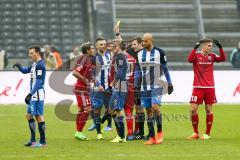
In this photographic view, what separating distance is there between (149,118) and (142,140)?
2.79ft

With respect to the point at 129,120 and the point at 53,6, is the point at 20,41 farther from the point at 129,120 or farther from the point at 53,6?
the point at 129,120

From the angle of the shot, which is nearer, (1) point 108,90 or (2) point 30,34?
(1) point 108,90

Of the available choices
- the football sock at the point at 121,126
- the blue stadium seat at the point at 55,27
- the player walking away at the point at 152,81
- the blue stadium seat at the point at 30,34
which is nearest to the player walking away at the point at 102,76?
the football sock at the point at 121,126

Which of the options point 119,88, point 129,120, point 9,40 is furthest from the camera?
point 9,40

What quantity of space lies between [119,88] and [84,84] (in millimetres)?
998

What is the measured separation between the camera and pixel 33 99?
15.2 meters

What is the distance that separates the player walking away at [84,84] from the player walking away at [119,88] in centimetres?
74

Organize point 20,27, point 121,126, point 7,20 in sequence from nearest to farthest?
point 121,126 < point 20,27 < point 7,20

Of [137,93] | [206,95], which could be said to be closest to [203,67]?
[206,95]

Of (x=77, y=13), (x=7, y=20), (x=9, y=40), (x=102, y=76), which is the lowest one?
(x=102, y=76)

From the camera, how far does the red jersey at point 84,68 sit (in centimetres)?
1697

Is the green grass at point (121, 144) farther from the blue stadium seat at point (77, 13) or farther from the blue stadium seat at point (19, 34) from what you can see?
the blue stadium seat at point (77, 13)

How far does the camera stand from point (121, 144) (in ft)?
51.6

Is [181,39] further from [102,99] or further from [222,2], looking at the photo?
[102,99]
